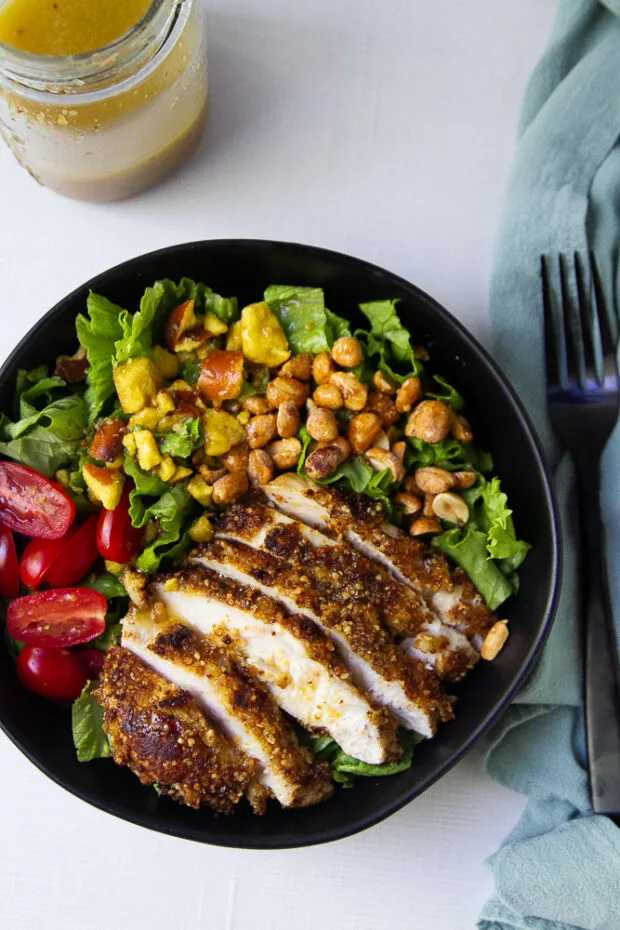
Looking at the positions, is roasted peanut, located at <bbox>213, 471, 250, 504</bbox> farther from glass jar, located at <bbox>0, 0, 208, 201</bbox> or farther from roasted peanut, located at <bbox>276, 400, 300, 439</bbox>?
glass jar, located at <bbox>0, 0, 208, 201</bbox>

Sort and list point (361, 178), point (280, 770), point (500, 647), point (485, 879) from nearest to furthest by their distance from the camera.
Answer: point (280, 770) < point (500, 647) < point (485, 879) < point (361, 178)

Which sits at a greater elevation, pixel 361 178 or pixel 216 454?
pixel 361 178

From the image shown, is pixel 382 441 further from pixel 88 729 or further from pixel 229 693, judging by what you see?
pixel 88 729

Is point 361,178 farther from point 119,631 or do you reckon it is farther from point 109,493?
point 119,631

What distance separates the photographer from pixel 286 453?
2598 mm

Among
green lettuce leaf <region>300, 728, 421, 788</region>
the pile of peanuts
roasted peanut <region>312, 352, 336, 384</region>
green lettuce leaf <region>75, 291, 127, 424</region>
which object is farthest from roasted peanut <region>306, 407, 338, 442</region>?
green lettuce leaf <region>300, 728, 421, 788</region>

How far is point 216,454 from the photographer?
2596 millimetres

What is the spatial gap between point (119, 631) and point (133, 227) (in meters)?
1.27

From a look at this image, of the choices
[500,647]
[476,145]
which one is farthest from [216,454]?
[476,145]

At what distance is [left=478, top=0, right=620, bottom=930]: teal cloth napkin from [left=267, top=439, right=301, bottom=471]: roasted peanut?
718 millimetres

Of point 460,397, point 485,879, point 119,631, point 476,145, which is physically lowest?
point 485,879

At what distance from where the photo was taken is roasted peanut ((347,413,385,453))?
8.45 feet

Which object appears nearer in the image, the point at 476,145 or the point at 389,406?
the point at 389,406

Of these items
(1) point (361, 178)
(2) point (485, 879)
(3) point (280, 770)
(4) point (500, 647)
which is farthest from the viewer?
(1) point (361, 178)
